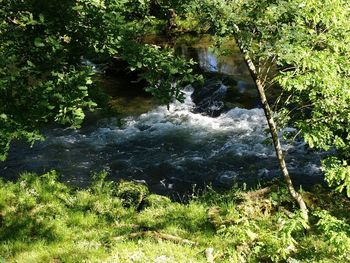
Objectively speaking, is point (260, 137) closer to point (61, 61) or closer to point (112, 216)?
point (112, 216)

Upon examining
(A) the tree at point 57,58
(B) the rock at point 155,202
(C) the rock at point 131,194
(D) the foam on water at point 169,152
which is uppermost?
(A) the tree at point 57,58

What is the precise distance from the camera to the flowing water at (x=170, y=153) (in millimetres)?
16172

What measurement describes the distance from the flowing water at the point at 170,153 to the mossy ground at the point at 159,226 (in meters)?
3.55

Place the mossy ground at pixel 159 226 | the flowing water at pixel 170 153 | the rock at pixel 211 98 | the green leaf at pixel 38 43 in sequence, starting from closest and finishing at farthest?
the green leaf at pixel 38 43, the mossy ground at pixel 159 226, the flowing water at pixel 170 153, the rock at pixel 211 98

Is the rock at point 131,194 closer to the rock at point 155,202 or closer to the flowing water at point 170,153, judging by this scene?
the rock at point 155,202

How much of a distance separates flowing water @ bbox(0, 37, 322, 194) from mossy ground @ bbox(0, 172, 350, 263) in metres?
3.55

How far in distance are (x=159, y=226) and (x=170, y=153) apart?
8838 millimetres

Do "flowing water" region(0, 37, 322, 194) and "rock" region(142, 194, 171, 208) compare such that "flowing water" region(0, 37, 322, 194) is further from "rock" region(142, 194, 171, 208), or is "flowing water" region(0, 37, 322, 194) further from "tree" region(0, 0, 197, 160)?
"tree" region(0, 0, 197, 160)

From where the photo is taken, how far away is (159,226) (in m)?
9.88

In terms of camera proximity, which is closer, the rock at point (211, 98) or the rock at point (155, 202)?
the rock at point (155, 202)

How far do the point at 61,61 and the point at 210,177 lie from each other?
10.3 m

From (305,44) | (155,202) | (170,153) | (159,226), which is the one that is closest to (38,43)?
(305,44)

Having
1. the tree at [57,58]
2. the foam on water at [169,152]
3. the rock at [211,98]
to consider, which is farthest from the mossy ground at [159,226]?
the rock at [211,98]

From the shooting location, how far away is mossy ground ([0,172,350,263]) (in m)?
7.95
